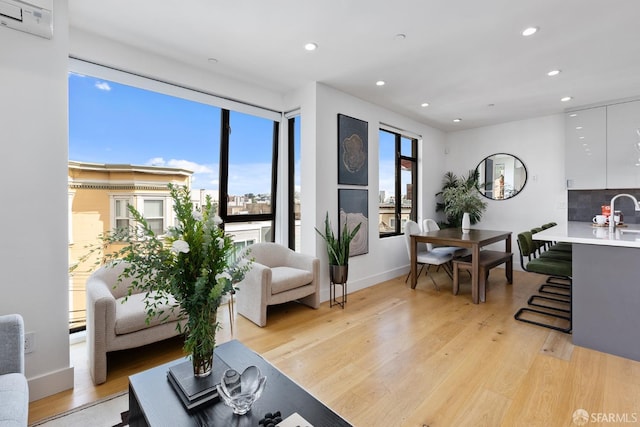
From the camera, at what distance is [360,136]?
13.8 ft

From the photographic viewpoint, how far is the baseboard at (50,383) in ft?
6.27

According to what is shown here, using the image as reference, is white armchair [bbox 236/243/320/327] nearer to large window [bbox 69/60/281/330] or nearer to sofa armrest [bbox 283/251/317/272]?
sofa armrest [bbox 283/251/317/272]

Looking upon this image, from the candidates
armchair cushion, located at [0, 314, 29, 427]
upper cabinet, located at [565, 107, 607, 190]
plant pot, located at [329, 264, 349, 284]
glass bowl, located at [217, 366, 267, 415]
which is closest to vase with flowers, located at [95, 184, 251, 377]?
glass bowl, located at [217, 366, 267, 415]

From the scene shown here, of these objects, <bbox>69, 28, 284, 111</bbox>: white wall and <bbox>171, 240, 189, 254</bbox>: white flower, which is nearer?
<bbox>171, 240, 189, 254</bbox>: white flower

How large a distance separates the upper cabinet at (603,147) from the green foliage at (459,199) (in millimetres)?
1359

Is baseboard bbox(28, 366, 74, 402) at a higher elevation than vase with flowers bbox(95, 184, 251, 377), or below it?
below

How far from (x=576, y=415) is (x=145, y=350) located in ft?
10.2

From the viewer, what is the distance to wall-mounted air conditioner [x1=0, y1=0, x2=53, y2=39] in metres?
1.77

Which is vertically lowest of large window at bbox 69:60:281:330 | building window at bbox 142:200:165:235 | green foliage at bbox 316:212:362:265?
green foliage at bbox 316:212:362:265

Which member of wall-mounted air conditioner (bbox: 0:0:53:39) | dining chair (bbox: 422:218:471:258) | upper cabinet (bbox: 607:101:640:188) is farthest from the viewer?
dining chair (bbox: 422:218:471:258)

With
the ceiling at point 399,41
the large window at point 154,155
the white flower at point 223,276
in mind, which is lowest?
the white flower at point 223,276

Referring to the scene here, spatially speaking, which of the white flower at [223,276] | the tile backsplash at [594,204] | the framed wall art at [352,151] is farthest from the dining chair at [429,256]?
the white flower at [223,276]

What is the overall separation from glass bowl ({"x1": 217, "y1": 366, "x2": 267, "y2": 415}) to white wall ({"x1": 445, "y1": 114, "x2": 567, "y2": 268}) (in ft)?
18.2

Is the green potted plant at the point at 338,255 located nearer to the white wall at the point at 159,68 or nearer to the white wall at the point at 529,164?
the white wall at the point at 159,68
